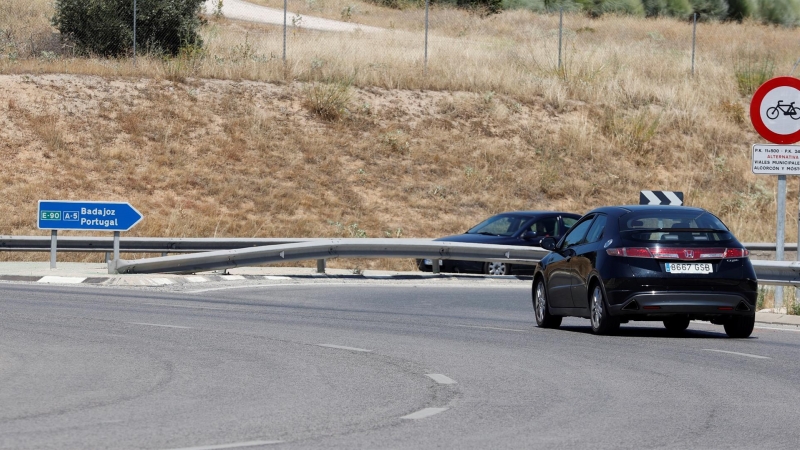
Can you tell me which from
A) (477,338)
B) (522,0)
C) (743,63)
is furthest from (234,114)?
(522,0)

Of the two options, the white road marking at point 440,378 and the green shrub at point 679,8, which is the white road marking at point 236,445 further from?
the green shrub at point 679,8

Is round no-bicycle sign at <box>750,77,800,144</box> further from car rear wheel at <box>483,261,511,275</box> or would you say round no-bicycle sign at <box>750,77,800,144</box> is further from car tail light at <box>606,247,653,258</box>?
car rear wheel at <box>483,261,511,275</box>

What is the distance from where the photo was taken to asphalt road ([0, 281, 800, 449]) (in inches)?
314

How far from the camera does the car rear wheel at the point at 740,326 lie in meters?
14.8

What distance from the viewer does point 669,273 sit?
1439 cm

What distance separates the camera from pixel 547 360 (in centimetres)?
1223

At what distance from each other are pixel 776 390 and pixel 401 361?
11.0 feet

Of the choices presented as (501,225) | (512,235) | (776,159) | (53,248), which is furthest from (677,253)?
(501,225)

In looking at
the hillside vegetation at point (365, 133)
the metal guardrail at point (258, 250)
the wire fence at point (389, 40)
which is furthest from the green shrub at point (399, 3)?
the metal guardrail at point (258, 250)

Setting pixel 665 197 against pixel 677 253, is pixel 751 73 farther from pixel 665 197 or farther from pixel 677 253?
pixel 677 253

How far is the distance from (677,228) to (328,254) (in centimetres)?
1093

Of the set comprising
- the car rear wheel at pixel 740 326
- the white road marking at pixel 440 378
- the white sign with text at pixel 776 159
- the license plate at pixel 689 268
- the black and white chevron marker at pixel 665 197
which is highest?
the white sign with text at pixel 776 159

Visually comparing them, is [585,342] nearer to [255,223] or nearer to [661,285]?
[661,285]

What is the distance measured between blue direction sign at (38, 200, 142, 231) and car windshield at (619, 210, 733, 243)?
1101 cm
